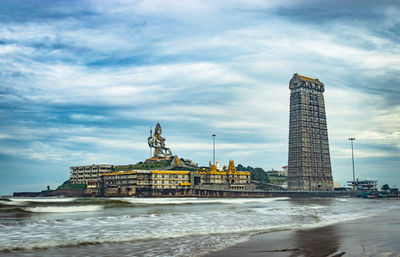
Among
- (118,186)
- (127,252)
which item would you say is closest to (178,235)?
(127,252)

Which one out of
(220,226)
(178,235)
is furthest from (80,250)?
(220,226)

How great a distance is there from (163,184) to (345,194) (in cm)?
9344

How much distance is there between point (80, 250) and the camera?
20984 mm

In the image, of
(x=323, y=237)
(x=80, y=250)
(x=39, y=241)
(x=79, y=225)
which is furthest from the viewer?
(x=79, y=225)

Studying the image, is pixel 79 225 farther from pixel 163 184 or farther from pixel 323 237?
pixel 163 184

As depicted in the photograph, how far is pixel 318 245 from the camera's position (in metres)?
22.1

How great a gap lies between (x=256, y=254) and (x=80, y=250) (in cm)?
964

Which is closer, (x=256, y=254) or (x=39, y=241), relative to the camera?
(x=256, y=254)

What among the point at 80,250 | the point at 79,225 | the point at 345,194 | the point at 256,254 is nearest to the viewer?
the point at 256,254

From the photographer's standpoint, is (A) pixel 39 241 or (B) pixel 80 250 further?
(A) pixel 39 241

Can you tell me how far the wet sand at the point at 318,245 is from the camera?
19250 millimetres

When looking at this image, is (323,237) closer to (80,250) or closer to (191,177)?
(80,250)

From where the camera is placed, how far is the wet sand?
63.2 feet

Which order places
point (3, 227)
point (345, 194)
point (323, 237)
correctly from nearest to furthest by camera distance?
point (323, 237)
point (3, 227)
point (345, 194)
